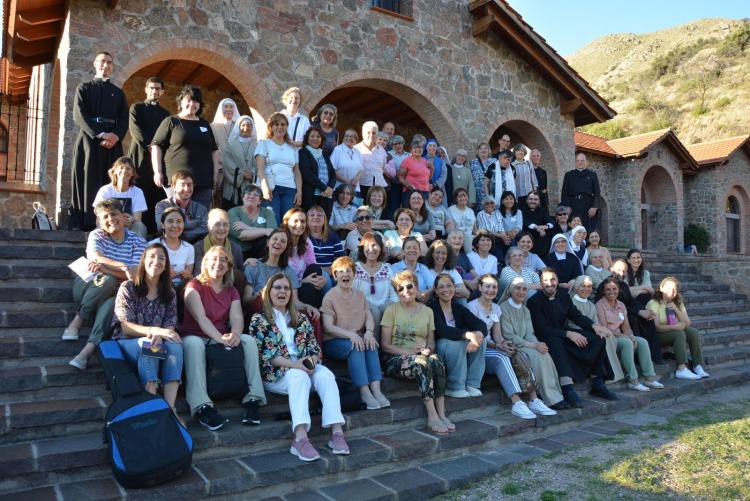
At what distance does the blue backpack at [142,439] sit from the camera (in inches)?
111

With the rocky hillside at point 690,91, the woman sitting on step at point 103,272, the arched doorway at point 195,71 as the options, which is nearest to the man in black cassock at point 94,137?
the arched doorway at point 195,71

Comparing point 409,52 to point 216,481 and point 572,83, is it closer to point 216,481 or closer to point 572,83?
point 572,83

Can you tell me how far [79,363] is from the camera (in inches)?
145

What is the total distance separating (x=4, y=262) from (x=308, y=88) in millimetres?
5036

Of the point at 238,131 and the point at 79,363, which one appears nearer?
the point at 79,363

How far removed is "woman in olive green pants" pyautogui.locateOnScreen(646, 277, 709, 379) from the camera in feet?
21.8

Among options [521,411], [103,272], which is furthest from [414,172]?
[103,272]

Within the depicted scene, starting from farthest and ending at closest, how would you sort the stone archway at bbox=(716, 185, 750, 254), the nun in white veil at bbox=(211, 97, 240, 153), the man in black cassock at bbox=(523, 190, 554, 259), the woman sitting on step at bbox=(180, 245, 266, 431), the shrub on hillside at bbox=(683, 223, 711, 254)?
1. the stone archway at bbox=(716, 185, 750, 254)
2. the shrub on hillside at bbox=(683, 223, 711, 254)
3. the man in black cassock at bbox=(523, 190, 554, 259)
4. the nun in white veil at bbox=(211, 97, 240, 153)
5. the woman sitting on step at bbox=(180, 245, 266, 431)

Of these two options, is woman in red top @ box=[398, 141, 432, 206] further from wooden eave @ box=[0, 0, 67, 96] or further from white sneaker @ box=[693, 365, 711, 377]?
wooden eave @ box=[0, 0, 67, 96]

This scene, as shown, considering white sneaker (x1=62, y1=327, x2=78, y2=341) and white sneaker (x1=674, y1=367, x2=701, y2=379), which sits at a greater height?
white sneaker (x1=62, y1=327, x2=78, y2=341)

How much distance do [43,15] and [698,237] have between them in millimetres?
19478

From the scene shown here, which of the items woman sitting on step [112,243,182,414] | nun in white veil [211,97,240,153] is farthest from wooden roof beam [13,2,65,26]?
woman sitting on step [112,243,182,414]

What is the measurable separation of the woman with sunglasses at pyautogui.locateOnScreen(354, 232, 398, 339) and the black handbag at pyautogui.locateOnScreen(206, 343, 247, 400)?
4.86ft

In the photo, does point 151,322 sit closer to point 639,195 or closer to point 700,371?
point 700,371
